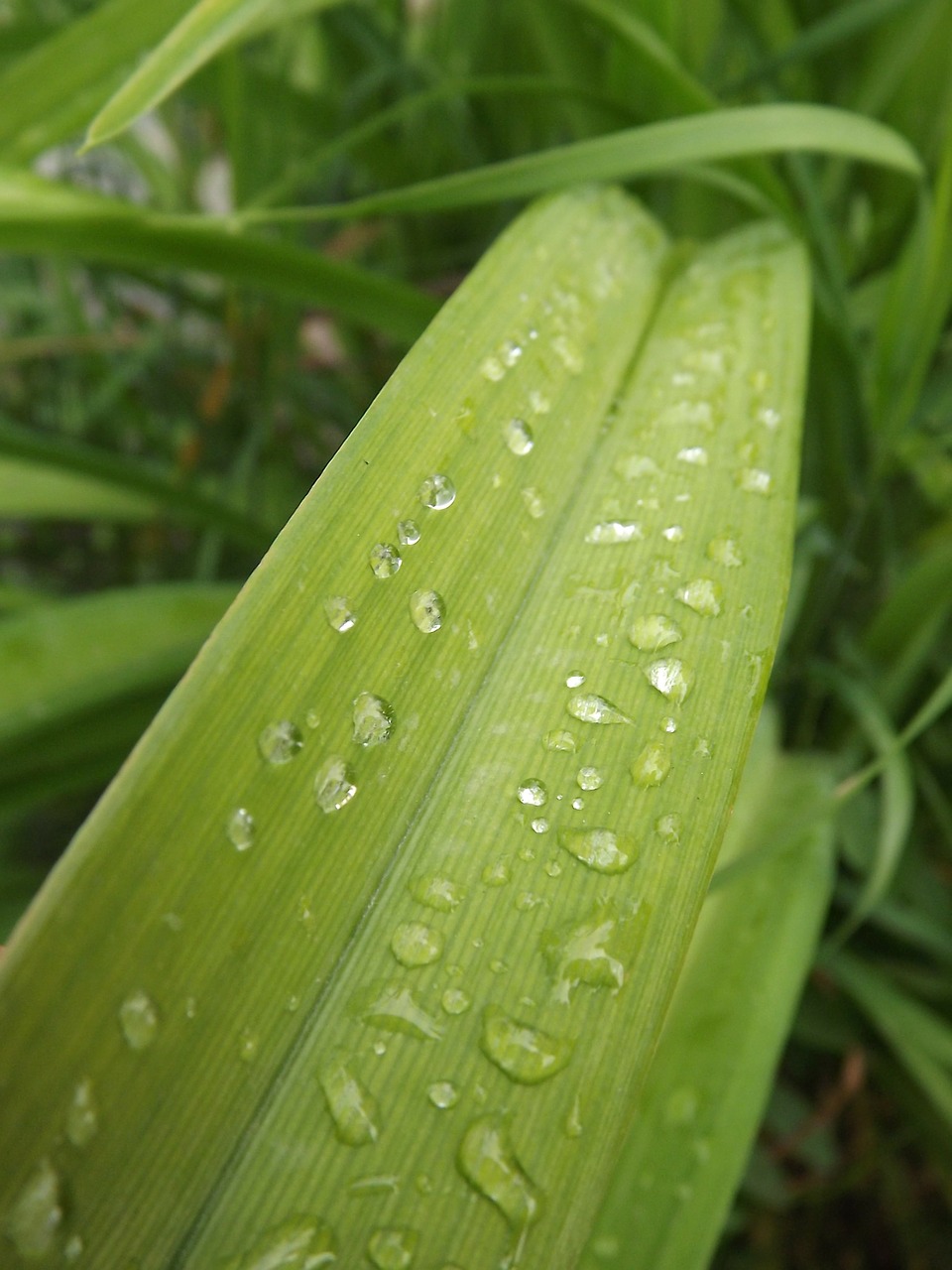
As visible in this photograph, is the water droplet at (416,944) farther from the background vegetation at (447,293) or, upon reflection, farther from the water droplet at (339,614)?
the background vegetation at (447,293)

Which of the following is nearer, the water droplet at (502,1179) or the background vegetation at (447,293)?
the water droplet at (502,1179)

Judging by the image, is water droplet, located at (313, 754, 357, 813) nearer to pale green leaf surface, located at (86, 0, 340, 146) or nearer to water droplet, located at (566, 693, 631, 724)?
water droplet, located at (566, 693, 631, 724)

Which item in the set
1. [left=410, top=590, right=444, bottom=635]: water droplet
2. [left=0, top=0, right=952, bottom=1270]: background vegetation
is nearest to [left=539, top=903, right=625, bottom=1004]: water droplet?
[left=410, top=590, right=444, bottom=635]: water droplet

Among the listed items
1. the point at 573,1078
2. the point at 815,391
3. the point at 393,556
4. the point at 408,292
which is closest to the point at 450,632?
the point at 393,556

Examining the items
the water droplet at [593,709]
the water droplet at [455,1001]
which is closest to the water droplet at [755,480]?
the water droplet at [593,709]

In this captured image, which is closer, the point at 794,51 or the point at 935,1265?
the point at 794,51

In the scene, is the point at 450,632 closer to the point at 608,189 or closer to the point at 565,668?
the point at 565,668
